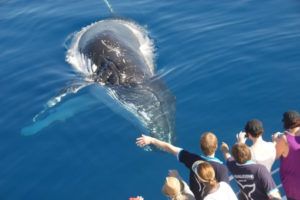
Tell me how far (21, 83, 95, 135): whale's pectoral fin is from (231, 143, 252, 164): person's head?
Answer: 7643 mm

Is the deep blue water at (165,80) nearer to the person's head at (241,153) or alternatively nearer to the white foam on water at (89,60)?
the white foam on water at (89,60)

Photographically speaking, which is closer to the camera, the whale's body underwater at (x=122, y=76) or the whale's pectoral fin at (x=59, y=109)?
the whale's body underwater at (x=122, y=76)

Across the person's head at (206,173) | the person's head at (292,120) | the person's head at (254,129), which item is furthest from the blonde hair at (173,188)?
the person's head at (292,120)

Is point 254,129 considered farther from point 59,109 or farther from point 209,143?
point 59,109

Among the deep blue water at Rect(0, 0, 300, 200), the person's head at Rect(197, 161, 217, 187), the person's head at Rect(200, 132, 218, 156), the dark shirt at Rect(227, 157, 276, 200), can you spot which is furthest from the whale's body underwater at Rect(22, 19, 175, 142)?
the person's head at Rect(197, 161, 217, 187)

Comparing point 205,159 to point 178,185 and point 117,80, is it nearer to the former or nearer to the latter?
point 178,185

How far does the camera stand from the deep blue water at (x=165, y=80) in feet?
39.9

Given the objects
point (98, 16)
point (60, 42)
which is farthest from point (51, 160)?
point (98, 16)

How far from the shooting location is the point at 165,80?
15273 mm

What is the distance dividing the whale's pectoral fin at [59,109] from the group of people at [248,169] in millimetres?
6704

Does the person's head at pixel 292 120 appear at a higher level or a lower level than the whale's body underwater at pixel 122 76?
higher

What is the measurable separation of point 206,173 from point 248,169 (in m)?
0.70

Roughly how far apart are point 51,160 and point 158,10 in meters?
9.61

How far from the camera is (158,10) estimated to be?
20438 millimetres
